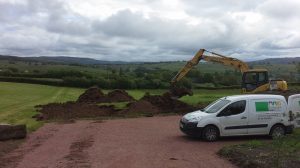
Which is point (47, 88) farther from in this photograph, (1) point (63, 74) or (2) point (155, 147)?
(2) point (155, 147)

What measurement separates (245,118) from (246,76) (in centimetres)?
1690

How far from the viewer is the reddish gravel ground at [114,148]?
15.2m

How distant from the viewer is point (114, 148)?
1858cm

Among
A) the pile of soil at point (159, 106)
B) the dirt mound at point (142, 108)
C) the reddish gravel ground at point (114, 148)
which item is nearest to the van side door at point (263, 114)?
the reddish gravel ground at point (114, 148)

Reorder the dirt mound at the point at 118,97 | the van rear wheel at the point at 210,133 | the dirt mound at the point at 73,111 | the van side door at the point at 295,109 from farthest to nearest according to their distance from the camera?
the dirt mound at the point at 118,97 < the dirt mound at the point at 73,111 < the van side door at the point at 295,109 < the van rear wheel at the point at 210,133

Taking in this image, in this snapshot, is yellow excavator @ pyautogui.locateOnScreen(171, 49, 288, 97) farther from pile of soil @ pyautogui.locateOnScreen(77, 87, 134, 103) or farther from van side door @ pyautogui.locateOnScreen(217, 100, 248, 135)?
van side door @ pyautogui.locateOnScreen(217, 100, 248, 135)

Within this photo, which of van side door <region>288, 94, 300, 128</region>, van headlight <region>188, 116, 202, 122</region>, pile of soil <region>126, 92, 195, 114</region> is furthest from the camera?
pile of soil <region>126, 92, 195, 114</region>

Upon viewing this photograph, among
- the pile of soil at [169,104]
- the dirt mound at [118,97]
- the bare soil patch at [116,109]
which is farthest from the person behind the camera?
the dirt mound at [118,97]

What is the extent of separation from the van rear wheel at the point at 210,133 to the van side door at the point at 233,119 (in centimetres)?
37

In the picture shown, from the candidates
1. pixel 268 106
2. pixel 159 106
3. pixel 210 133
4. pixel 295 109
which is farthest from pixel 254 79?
pixel 210 133

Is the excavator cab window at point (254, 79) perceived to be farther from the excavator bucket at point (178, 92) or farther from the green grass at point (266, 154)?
the green grass at point (266, 154)

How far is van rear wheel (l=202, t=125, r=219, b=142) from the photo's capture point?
2042 centimetres

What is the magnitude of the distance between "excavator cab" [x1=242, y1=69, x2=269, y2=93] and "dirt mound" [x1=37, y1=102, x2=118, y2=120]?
34.1ft

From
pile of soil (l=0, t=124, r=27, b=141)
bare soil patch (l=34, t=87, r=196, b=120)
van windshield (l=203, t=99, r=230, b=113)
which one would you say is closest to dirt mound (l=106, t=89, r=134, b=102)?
bare soil patch (l=34, t=87, r=196, b=120)
